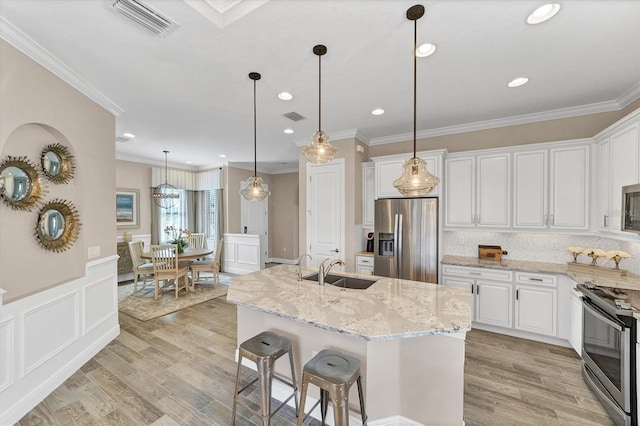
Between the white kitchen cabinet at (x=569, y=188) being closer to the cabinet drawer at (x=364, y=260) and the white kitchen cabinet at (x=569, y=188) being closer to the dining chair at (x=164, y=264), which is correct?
the cabinet drawer at (x=364, y=260)

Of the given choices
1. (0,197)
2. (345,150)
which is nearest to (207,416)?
(0,197)

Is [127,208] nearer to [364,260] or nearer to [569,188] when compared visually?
[364,260]

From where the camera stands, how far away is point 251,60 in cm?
230

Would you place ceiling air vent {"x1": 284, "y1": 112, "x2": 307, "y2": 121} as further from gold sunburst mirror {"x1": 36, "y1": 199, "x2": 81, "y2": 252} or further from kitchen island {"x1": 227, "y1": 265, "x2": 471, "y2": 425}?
gold sunburst mirror {"x1": 36, "y1": 199, "x2": 81, "y2": 252}

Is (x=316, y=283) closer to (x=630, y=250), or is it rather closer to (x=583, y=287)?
(x=583, y=287)

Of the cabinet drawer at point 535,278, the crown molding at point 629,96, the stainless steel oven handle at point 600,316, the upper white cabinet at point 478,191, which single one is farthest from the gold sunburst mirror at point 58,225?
the crown molding at point 629,96

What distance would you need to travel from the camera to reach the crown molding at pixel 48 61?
190 cm

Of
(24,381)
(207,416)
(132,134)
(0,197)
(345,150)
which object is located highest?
(132,134)

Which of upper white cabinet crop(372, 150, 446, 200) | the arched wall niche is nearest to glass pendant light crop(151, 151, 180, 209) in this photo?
the arched wall niche

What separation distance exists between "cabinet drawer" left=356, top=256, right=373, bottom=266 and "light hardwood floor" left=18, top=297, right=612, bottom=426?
1.57 meters

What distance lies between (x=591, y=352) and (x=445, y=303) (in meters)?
1.70

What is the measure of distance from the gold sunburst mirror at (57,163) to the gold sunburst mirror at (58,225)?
0.76 ft

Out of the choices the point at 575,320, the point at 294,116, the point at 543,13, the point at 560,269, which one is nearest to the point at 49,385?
the point at 294,116

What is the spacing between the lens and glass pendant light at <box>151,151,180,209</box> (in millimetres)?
6268
